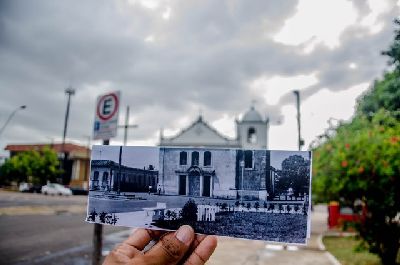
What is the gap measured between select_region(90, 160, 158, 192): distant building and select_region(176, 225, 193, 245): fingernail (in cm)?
22

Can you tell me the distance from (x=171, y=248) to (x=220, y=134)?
173ft

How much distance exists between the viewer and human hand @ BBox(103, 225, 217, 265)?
167 cm

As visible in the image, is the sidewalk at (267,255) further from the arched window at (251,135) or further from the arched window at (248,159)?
the arched window at (251,135)

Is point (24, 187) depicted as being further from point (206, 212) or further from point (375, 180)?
point (206, 212)

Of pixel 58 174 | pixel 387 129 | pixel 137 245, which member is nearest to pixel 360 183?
pixel 387 129

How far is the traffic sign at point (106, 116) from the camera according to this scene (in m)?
5.05

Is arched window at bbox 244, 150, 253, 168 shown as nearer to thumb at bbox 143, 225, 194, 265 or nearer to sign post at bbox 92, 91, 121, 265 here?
thumb at bbox 143, 225, 194, 265

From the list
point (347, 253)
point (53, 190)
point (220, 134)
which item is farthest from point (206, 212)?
point (220, 134)

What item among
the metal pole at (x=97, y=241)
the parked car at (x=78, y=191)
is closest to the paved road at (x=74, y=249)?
the metal pole at (x=97, y=241)

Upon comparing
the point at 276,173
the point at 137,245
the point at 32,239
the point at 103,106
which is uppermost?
the point at 103,106

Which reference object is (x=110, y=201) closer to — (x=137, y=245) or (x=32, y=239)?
(x=137, y=245)

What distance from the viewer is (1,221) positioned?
1388 centimetres

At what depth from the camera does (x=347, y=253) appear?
10109mm

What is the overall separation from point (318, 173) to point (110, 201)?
868 centimetres
